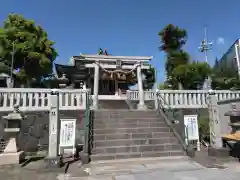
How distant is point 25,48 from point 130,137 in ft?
37.9

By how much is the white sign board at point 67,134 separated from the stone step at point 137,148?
954 mm

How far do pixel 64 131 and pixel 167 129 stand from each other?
414 cm

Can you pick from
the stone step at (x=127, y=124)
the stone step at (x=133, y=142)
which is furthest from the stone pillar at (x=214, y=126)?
the stone step at (x=127, y=124)

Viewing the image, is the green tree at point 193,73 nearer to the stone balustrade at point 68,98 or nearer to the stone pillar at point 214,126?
the stone balustrade at point 68,98

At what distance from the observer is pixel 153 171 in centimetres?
504

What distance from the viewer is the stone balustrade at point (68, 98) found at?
7914 millimetres

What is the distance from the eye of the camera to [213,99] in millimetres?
6969

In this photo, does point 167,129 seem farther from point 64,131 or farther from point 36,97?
point 36,97

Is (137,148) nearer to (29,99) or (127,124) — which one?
(127,124)

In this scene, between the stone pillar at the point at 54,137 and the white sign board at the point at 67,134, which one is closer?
the stone pillar at the point at 54,137

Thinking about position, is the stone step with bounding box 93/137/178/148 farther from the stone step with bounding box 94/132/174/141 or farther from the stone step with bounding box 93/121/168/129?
the stone step with bounding box 93/121/168/129

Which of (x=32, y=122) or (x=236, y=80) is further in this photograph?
(x=236, y=80)

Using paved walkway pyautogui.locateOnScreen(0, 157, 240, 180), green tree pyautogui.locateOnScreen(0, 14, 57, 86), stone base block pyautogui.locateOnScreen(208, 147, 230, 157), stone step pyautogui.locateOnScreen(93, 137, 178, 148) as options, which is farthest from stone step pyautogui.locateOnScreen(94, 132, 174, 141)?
green tree pyautogui.locateOnScreen(0, 14, 57, 86)

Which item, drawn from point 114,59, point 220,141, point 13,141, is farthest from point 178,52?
point 13,141
